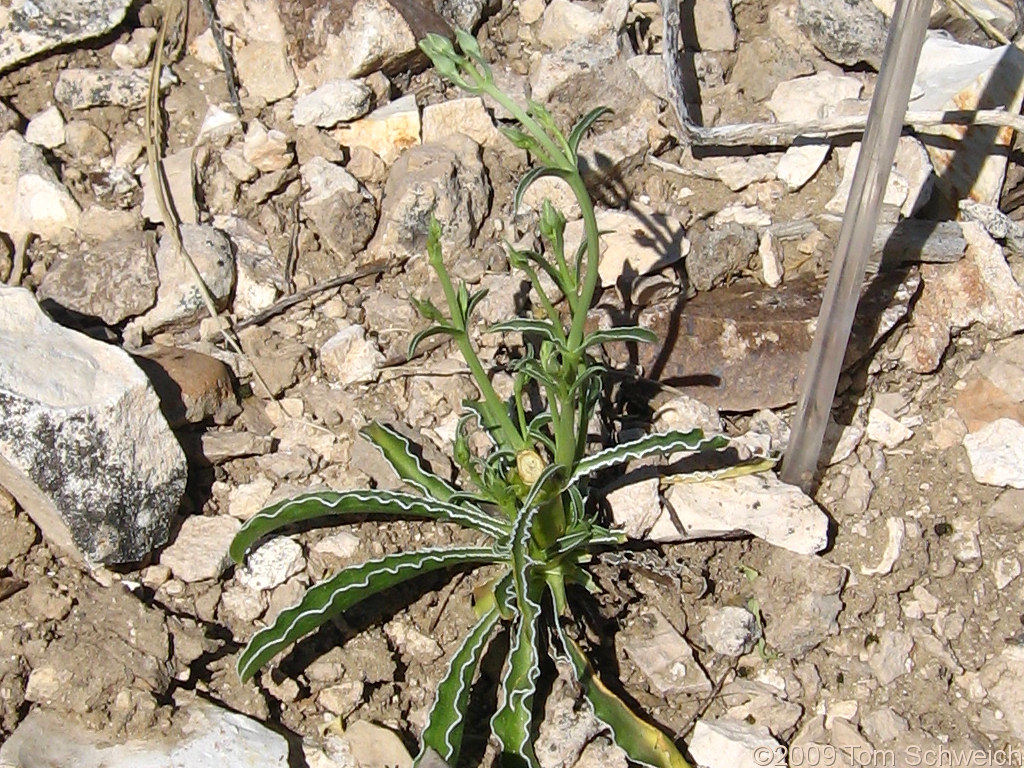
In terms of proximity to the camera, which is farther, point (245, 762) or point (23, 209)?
point (23, 209)

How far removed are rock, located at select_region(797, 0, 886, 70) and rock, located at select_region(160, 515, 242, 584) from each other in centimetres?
209

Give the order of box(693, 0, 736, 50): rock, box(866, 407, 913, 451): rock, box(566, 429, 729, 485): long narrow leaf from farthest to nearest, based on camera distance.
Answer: box(693, 0, 736, 50): rock → box(866, 407, 913, 451): rock → box(566, 429, 729, 485): long narrow leaf

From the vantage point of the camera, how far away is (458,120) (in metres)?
3.02

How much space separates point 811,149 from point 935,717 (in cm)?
144

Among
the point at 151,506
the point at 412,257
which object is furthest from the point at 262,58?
the point at 151,506

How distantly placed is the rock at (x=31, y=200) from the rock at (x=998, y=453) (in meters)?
2.26

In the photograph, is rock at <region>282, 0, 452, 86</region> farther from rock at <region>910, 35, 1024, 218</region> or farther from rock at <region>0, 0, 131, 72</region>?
rock at <region>910, 35, 1024, 218</region>

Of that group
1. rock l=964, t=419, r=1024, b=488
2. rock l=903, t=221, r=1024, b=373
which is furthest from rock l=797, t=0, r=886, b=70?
rock l=964, t=419, r=1024, b=488

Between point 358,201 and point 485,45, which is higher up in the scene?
point 485,45

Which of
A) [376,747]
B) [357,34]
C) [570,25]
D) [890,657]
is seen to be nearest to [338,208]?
[357,34]

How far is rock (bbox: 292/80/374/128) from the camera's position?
2.98m

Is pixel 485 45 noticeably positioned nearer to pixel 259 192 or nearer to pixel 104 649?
pixel 259 192

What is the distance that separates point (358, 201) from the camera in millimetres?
2891

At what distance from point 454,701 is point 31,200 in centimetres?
169
